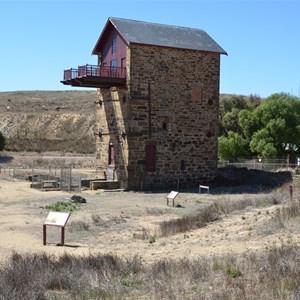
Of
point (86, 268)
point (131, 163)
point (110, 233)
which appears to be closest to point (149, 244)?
point (110, 233)

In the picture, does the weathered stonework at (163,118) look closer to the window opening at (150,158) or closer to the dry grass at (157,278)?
the window opening at (150,158)

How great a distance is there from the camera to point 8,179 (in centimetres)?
3803

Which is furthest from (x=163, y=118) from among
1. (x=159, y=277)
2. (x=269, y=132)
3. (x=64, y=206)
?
(x=159, y=277)

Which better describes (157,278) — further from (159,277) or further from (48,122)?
(48,122)

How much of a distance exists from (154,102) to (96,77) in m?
3.80

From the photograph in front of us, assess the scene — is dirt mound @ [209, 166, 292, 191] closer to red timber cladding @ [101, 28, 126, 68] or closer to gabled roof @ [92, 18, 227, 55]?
gabled roof @ [92, 18, 227, 55]

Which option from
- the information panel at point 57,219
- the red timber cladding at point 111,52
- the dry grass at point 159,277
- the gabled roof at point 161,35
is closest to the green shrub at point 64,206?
the information panel at point 57,219

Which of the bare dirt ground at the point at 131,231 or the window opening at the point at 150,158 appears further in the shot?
the window opening at the point at 150,158

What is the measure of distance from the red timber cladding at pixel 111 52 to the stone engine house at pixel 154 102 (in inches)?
2.4

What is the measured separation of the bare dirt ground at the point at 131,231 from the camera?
1406cm

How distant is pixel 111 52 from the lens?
116 feet

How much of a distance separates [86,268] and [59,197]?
1836 cm

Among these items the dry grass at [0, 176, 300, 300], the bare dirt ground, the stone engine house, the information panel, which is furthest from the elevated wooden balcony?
the dry grass at [0, 176, 300, 300]

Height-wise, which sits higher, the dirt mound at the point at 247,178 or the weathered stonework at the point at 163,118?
the weathered stonework at the point at 163,118
